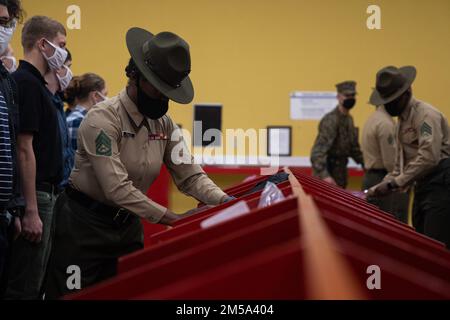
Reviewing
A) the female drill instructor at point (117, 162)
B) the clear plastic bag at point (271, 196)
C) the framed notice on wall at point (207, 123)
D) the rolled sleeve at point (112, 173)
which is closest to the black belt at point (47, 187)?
the female drill instructor at point (117, 162)

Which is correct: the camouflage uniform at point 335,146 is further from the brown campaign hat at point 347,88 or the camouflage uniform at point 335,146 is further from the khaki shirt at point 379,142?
the khaki shirt at point 379,142

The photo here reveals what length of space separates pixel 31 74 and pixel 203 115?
172 inches

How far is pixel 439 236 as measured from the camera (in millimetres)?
3600

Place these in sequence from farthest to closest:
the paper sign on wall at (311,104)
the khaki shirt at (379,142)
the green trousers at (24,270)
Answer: the paper sign on wall at (311,104), the khaki shirt at (379,142), the green trousers at (24,270)

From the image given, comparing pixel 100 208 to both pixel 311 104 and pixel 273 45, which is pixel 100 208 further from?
pixel 273 45

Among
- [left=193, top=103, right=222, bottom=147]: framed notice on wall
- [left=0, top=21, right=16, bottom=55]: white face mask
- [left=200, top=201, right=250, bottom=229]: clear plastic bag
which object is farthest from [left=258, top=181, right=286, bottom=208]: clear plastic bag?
[left=193, top=103, right=222, bottom=147]: framed notice on wall

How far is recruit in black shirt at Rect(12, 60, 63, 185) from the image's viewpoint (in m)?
2.68

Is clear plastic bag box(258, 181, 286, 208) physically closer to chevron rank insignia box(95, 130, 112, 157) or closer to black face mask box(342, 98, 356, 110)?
chevron rank insignia box(95, 130, 112, 157)

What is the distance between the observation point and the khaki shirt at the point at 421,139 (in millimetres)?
3713

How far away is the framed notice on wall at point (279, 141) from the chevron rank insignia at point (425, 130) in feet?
11.1

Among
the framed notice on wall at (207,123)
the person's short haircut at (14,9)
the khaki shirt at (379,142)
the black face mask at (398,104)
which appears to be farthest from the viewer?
the framed notice on wall at (207,123)

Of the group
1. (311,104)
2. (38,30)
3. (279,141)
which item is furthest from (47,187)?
(311,104)
